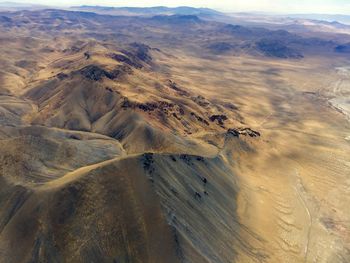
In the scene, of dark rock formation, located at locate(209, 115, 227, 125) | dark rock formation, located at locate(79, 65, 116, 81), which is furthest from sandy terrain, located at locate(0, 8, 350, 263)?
dark rock formation, located at locate(79, 65, 116, 81)

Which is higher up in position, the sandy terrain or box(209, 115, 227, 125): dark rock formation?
the sandy terrain

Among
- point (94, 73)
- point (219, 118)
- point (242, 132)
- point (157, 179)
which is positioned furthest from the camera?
point (94, 73)

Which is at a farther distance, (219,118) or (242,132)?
(219,118)

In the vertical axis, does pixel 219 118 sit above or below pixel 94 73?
below

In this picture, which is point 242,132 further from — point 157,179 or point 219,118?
point 157,179

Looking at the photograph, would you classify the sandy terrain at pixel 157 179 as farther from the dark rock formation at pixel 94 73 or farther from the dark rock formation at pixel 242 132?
the dark rock formation at pixel 94 73

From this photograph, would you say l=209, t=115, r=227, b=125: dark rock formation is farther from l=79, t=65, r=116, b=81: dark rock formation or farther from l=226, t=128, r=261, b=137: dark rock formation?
l=79, t=65, r=116, b=81: dark rock formation

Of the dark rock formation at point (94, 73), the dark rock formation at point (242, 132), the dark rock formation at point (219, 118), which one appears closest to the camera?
the dark rock formation at point (242, 132)

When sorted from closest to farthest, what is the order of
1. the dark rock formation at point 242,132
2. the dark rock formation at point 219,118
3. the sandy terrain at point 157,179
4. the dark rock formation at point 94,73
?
the sandy terrain at point 157,179 < the dark rock formation at point 242,132 < the dark rock formation at point 219,118 < the dark rock formation at point 94,73

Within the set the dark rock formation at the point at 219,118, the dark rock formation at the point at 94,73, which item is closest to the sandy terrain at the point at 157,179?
the dark rock formation at the point at 219,118

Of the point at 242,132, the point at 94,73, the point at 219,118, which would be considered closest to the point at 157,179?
the point at 242,132

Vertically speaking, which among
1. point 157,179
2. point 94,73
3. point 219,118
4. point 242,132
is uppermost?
point 157,179
